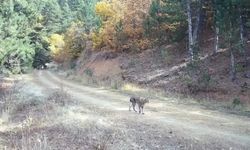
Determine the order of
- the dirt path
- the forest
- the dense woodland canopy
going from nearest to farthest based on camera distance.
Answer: the dirt path < the forest < the dense woodland canopy

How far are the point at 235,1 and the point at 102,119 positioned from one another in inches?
507

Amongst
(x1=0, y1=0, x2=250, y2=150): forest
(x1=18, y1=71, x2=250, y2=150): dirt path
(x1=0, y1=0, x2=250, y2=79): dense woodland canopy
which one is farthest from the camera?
(x1=0, y1=0, x2=250, y2=79): dense woodland canopy

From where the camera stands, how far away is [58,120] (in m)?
19.4

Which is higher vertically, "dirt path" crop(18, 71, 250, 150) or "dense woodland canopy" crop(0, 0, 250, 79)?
"dense woodland canopy" crop(0, 0, 250, 79)

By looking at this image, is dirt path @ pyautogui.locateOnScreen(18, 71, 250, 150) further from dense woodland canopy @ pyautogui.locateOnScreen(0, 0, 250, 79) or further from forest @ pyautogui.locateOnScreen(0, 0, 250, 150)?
dense woodland canopy @ pyautogui.locateOnScreen(0, 0, 250, 79)

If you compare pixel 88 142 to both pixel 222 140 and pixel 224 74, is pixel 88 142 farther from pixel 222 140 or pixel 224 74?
pixel 224 74

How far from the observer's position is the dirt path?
15.1 meters

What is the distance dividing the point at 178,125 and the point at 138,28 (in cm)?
3743

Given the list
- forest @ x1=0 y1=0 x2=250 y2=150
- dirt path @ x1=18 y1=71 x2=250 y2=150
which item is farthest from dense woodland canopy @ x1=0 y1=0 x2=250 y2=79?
dirt path @ x1=18 y1=71 x2=250 y2=150

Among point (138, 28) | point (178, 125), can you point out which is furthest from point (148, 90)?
point (138, 28)

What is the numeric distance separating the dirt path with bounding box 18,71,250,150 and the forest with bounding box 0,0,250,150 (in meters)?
0.03

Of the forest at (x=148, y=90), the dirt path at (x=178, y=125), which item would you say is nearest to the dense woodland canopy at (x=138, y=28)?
the forest at (x=148, y=90)

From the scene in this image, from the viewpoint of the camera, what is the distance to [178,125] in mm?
18438

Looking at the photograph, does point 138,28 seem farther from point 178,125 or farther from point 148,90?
point 178,125
